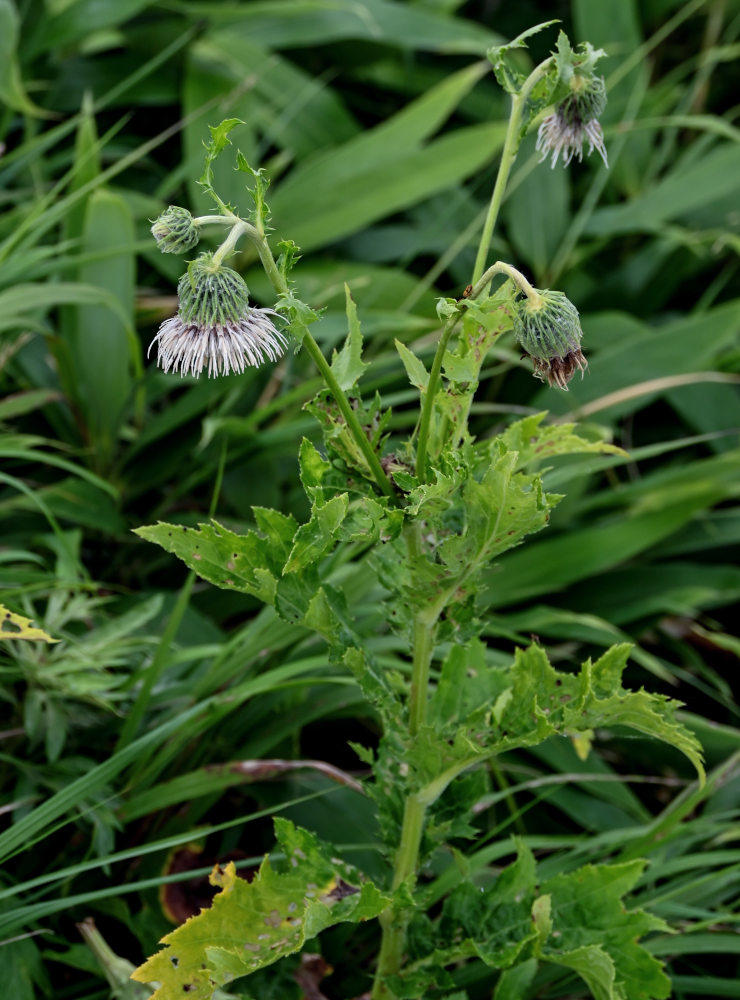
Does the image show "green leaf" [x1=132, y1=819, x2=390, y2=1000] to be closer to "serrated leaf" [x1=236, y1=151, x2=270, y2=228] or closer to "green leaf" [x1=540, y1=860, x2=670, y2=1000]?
"green leaf" [x1=540, y1=860, x2=670, y2=1000]

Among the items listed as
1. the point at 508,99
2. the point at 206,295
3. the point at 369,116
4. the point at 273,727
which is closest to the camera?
the point at 206,295

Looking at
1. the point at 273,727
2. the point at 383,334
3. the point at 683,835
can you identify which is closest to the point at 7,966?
the point at 273,727

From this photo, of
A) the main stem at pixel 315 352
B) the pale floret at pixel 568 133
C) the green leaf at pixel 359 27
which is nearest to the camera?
the main stem at pixel 315 352

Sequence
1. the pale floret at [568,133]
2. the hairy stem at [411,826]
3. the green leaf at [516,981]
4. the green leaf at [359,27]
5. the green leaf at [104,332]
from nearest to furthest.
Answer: the pale floret at [568,133], the hairy stem at [411,826], the green leaf at [516,981], the green leaf at [104,332], the green leaf at [359,27]

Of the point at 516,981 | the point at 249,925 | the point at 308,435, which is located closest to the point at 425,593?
the point at 249,925

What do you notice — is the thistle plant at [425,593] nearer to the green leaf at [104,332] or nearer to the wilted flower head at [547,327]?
the wilted flower head at [547,327]

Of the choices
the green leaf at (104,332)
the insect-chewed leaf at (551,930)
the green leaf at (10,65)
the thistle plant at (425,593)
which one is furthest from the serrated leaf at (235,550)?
the green leaf at (10,65)

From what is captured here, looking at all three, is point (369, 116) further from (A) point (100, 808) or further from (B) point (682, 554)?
(A) point (100, 808)
